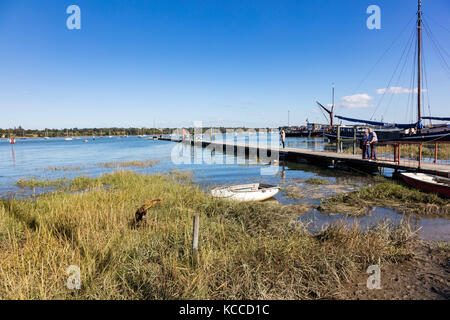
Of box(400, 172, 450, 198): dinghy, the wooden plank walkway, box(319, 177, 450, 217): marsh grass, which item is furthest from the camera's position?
the wooden plank walkway

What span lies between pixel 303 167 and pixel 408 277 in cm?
1863

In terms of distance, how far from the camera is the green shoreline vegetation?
13.2 ft

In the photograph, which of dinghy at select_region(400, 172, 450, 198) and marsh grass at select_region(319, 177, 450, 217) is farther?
dinghy at select_region(400, 172, 450, 198)

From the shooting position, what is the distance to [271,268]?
4734 millimetres

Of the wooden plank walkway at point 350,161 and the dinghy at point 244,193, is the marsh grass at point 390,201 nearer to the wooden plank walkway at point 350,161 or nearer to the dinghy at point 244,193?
the dinghy at point 244,193

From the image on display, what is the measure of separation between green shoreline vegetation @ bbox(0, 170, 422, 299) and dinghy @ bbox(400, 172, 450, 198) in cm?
602

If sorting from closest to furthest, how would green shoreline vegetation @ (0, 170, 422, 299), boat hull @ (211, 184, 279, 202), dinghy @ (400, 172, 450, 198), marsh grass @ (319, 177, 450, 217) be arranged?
1. green shoreline vegetation @ (0, 170, 422, 299)
2. marsh grass @ (319, 177, 450, 217)
3. boat hull @ (211, 184, 279, 202)
4. dinghy @ (400, 172, 450, 198)

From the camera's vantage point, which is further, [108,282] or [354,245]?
[354,245]

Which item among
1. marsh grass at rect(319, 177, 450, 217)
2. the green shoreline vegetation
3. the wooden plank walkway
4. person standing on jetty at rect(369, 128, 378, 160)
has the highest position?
person standing on jetty at rect(369, 128, 378, 160)

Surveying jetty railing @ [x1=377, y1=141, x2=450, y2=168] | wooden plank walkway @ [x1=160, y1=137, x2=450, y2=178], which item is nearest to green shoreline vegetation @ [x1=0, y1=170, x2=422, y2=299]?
wooden plank walkway @ [x1=160, y1=137, x2=450, y2=178]

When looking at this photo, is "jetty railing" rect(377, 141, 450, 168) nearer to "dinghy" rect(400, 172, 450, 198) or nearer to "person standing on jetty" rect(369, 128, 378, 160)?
"person standing on jetty" rect(369, 128, 378, 160)

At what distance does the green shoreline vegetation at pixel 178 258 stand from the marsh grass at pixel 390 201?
11.7 feet
